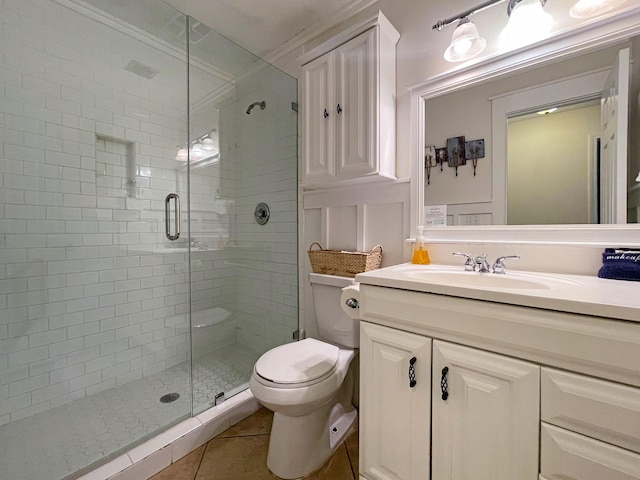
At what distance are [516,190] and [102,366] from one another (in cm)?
244

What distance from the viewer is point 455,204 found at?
1362mm

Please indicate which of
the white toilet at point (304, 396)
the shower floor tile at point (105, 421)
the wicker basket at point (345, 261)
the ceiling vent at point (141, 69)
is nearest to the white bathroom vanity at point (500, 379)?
the white toilet at point (304, 396)

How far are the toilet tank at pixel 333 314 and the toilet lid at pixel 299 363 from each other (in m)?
0.09

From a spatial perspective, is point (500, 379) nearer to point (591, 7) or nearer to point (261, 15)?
point (591, 7)

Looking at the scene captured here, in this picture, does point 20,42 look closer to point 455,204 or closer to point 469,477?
point 455,204

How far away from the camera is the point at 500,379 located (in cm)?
77

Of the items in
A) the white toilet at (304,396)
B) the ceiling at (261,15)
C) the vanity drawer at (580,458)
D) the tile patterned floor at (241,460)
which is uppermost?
the ceiling at (261,15)

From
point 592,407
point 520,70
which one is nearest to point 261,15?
point 520,70

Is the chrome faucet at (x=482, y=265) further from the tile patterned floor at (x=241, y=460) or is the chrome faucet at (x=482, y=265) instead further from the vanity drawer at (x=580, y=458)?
the tile patterned floor at (x=241, y=460)

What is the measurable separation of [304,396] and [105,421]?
1.14 m

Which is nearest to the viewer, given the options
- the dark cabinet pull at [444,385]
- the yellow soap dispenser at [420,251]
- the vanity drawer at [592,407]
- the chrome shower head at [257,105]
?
the vanity drawer at [592,407]

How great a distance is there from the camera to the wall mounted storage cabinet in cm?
138

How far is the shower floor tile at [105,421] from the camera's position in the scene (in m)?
1.22

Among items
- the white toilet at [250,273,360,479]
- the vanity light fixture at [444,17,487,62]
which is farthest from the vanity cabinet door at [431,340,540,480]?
the vanity light fixture at [444,17,487,62]
